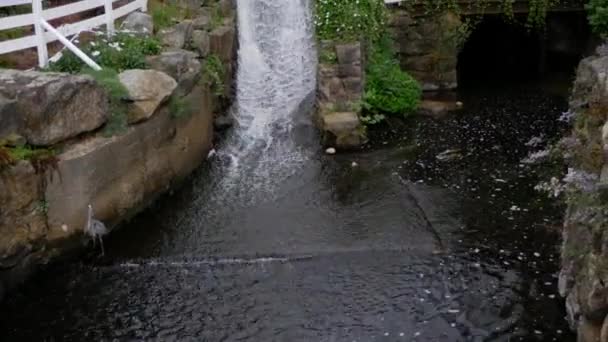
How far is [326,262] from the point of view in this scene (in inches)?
328

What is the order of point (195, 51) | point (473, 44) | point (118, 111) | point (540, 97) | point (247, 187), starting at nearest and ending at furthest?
point (118, 111)
point (247, 187)
point (195, 51)
point (540, 97)
point (473, 44)

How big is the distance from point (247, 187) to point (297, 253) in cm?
241

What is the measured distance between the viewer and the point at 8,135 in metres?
8.16

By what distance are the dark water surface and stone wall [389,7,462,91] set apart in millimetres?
4197

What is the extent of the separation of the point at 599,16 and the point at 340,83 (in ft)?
15.0

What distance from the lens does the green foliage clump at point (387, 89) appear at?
43.6ft

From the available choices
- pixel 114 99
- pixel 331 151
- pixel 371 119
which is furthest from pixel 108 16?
pixel 371 119

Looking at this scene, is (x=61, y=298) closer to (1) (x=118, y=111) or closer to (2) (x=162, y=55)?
(1) (x=118, y=111)

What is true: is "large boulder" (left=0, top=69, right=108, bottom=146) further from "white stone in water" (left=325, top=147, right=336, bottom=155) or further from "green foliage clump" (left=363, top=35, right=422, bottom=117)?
"green foliage clump" (left=363, top=35, right=422, bottom=117)

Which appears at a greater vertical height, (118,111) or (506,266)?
(118,111)

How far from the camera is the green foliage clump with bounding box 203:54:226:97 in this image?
12.1 m

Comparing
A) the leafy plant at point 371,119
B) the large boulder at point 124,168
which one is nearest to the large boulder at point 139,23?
the large boulder at point 124,168

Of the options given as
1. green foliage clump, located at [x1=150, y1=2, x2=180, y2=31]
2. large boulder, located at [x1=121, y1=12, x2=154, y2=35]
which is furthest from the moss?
large boulder, located at [x1=121, y1=12, x2=154, y2=35]

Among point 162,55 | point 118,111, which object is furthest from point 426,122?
point 118,111
